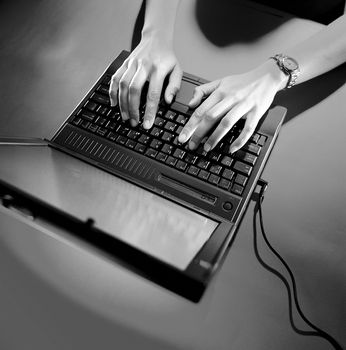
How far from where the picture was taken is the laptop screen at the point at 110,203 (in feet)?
1.20

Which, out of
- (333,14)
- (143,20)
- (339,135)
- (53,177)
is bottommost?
(53,177)

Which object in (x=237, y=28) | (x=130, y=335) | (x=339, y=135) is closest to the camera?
(x=130, y=335)

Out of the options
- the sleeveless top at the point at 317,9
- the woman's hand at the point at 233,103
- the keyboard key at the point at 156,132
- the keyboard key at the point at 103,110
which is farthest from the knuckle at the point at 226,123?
the sleeveless top at the point at 317,9

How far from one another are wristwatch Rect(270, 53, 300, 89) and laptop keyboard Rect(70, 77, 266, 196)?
15 cm

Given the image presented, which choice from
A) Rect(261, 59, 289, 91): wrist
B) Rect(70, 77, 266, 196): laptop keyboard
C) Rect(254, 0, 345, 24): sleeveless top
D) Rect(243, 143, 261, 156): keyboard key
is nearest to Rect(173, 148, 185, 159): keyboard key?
Rect(70, 77, 266, 196): laptop keyboard

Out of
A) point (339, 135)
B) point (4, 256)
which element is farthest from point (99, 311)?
point (339, 135)

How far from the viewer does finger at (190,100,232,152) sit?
55 centimetres

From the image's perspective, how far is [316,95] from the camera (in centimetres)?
66

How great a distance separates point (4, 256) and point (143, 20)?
0.58 metres

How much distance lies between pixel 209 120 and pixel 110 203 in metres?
A: 0.22

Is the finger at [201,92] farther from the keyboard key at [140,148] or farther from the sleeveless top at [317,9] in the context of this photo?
the sleeveless top at [317,9]

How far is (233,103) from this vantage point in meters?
0.59

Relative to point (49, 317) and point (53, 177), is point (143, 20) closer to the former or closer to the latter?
point (53, 177)

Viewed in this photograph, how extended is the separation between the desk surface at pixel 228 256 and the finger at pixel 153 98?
0.11 m
